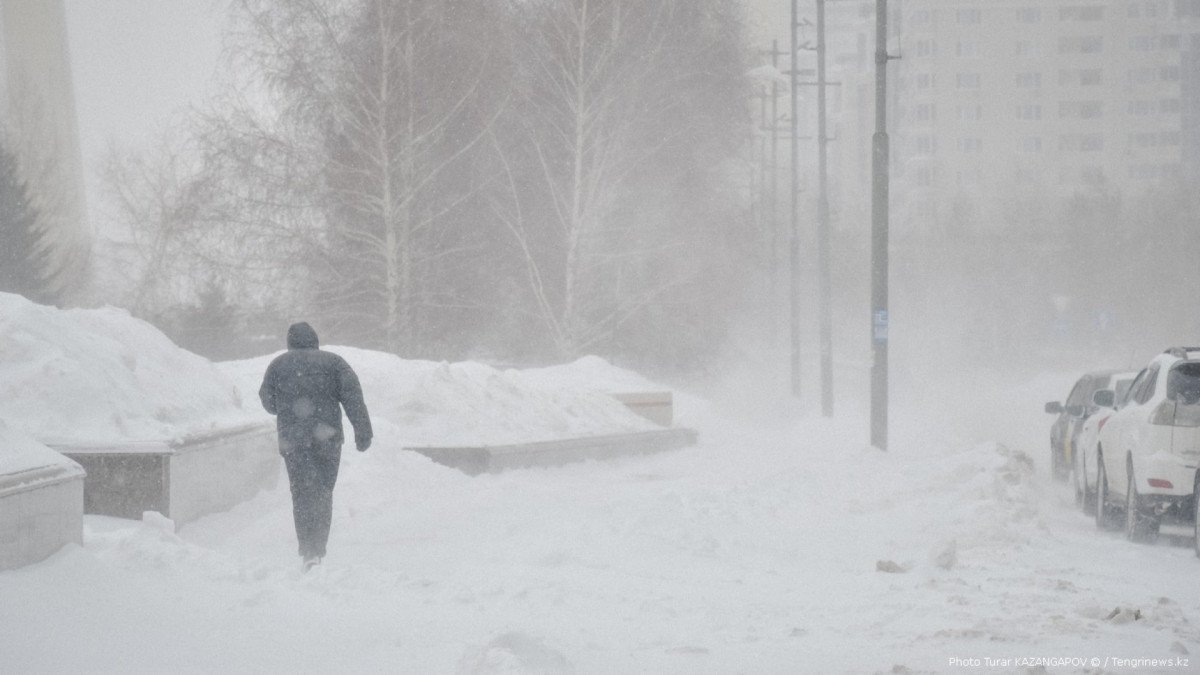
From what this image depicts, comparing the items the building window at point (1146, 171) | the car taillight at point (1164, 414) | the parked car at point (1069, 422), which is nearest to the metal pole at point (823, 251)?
the parked car at point (1069, 422)

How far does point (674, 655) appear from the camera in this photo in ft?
23.8

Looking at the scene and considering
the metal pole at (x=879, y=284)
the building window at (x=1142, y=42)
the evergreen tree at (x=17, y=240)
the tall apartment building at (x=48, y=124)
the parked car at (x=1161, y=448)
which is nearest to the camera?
the parked car at (x=1161, y=448)

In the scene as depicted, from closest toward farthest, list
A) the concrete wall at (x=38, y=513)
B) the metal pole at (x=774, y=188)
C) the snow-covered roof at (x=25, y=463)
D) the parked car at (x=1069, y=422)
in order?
1. the concrete wall at (x=38, y=513)
2. the snow-covered roof at (x=25, y=463)
3. the parked car at (x=1069, y=422)
4. the metal pole at (x=774, y=188)

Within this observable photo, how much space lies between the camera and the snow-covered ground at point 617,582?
695cm

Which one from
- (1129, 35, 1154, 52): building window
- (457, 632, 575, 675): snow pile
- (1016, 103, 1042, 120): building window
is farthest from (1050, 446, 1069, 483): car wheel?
(1129, 35, 1154, 52): building window

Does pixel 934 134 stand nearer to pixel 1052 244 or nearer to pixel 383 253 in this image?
pixel 1052 244

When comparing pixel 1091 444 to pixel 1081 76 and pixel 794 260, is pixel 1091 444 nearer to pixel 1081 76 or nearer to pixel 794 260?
pixel 794 260

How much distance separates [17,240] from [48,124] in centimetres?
3029

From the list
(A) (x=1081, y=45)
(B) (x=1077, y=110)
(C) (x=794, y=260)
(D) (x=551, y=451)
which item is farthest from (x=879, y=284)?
(A) (x=1081, y=45)

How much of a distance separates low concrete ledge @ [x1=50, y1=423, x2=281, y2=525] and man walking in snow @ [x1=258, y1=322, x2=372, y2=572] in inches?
43.3

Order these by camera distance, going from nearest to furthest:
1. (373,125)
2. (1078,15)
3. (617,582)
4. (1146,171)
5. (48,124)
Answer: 1. (617,582)
2. (373,125)
3. (48,124)
4. (1078,15)
5. (1146,171)

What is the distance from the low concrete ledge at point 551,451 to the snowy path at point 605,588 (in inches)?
50.2

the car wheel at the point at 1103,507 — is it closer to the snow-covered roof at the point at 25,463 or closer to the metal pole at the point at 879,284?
the metal pole at the point at 879,284

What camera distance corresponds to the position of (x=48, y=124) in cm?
6988
